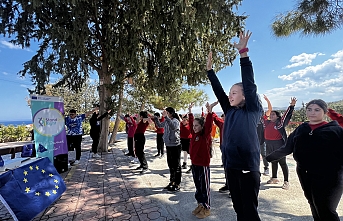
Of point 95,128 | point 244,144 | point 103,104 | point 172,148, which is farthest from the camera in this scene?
point 103,104

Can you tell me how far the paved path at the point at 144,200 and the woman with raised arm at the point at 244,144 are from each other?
5.00 feet

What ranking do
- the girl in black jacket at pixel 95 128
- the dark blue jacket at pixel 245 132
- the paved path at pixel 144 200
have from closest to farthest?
the dark blue jacket at pixel 245 132
the paved path at pixel 144 200
the girl in black jacket at pixel 95 128

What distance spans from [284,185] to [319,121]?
2.68 metres

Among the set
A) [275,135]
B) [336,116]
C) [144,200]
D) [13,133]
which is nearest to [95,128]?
[144,200]

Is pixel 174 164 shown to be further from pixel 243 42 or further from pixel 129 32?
pixel 129 32

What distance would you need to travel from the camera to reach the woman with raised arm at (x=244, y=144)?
179cm

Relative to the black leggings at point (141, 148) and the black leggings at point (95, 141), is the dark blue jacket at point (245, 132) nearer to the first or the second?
the black leggings at point (141, 148)

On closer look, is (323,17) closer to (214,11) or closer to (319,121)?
(214,11)

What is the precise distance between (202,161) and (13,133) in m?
15.1

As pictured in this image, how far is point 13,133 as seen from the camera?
13680 mm

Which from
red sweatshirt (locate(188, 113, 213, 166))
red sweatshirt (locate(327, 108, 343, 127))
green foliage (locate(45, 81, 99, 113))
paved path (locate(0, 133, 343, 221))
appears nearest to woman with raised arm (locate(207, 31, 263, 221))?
red sweatshirt (locate(188, 113, 213, 166))

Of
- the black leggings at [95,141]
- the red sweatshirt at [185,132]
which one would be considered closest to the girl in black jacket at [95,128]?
the black leggings at [95,141]

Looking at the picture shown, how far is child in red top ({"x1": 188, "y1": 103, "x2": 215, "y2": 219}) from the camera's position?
3.22 m

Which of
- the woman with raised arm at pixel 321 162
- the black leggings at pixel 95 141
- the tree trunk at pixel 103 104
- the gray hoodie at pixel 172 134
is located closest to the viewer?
the woman with raised arm at pixel 321 162
